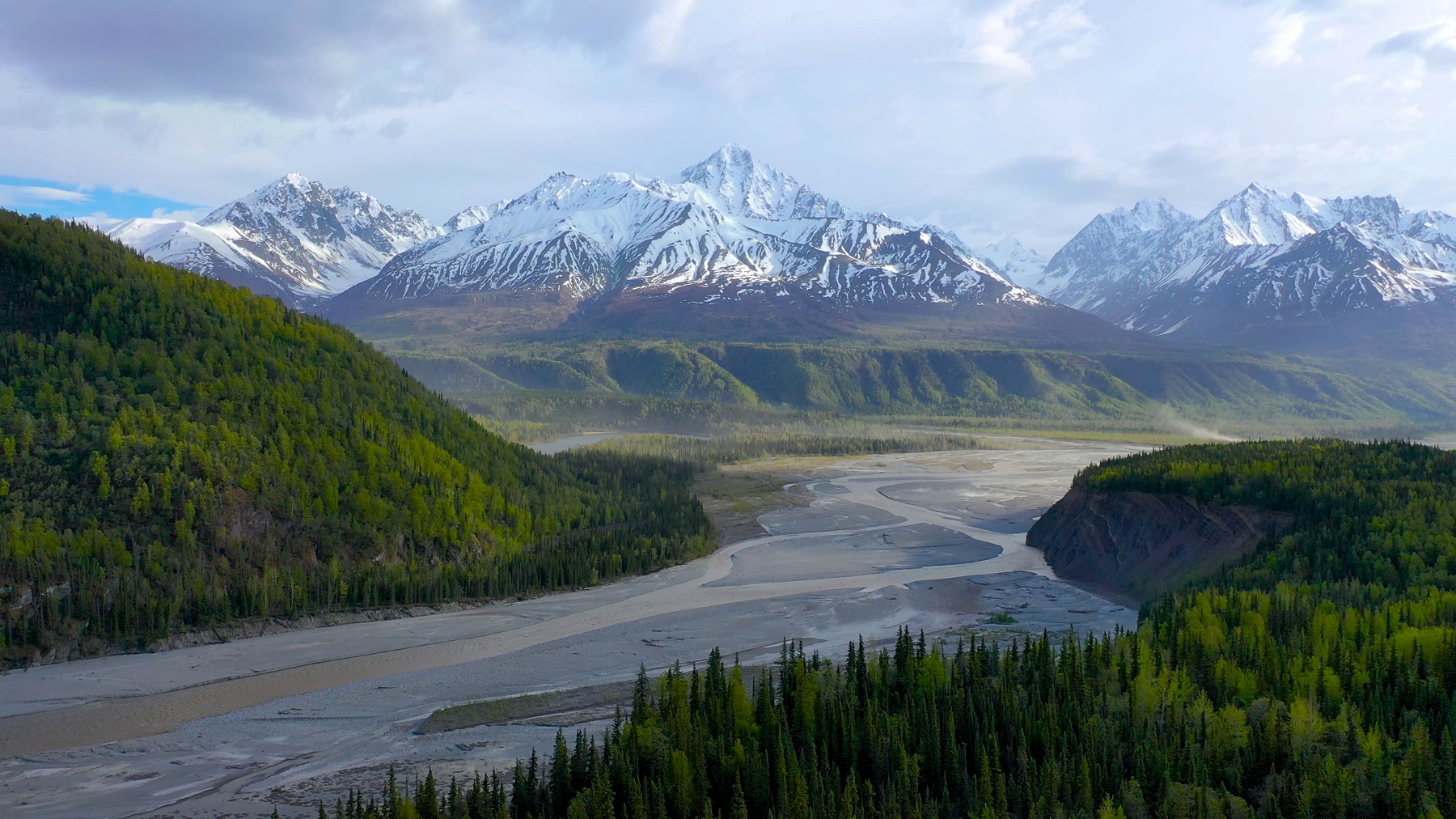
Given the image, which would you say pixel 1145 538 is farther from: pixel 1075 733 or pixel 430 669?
pixel 430 669

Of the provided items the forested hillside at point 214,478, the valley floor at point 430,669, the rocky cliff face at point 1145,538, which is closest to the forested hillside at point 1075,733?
the valley floor at point 430,669

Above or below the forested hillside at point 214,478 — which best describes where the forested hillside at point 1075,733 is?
below

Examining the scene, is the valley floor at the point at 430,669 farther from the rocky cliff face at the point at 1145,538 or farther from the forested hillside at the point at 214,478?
the forested hillside at the point at 214,478

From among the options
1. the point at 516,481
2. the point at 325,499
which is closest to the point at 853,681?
the point at 325,499

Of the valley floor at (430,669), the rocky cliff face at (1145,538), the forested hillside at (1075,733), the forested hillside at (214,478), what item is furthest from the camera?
the rocky cliff face at (1145,538)

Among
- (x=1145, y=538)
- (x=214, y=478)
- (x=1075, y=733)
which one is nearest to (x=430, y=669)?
(x=214, y=478)
